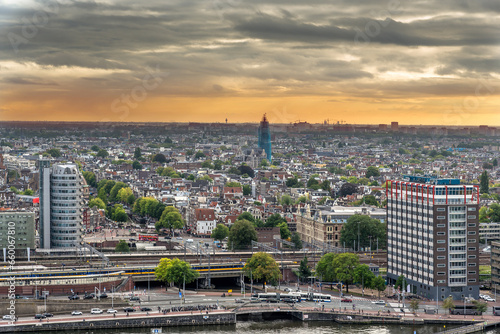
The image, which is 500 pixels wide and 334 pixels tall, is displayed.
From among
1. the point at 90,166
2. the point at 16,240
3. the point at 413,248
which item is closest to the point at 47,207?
the point at 16,240

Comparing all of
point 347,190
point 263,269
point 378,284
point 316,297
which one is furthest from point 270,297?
point 347,190

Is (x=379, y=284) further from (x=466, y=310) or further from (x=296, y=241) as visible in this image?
(x=296, y=241)

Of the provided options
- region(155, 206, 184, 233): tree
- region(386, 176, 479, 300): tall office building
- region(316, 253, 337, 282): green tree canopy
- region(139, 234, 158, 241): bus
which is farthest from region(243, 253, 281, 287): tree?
region(155, 206, 184, 233): tree

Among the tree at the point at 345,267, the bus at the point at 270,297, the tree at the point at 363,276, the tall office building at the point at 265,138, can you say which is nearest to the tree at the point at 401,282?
the tree at the point at 363,276

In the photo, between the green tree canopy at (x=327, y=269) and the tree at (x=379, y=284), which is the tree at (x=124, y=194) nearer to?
the green tree canopy at (x=327, y=269)

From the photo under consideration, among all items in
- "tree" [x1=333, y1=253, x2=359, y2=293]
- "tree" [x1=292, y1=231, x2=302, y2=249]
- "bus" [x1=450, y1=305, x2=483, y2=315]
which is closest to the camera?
"bus" [x1=450, y1=305, x2=483, y2=315]

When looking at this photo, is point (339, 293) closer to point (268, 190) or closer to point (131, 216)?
point (131, 216)

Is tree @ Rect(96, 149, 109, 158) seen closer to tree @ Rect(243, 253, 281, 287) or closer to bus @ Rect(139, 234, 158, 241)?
bus @ Rect(139, 234, 158, 241)
